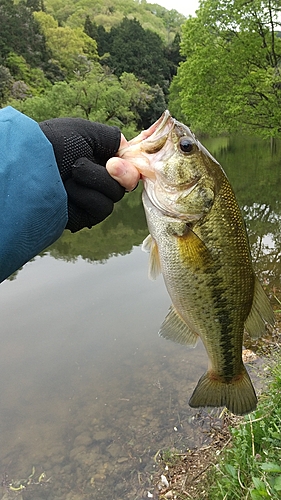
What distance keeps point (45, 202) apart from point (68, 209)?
A: 0.28m

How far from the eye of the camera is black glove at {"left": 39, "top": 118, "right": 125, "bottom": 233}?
1.89m

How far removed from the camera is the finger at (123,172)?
1.98m

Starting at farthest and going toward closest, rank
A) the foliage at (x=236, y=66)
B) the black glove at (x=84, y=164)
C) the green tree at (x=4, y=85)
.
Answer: the green tree at (x=4, y=85) → the foliage at (x=236, y=66) → the black glove at (x=84, y=164)

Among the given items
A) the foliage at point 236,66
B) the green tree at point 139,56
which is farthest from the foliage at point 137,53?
the foliage at point 236,66

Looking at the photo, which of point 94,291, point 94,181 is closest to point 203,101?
point 94,291

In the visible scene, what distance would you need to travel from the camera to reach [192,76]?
20.3 m

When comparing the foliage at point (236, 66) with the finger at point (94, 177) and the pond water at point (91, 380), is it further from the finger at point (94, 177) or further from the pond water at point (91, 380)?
the finger at point (94, 177)

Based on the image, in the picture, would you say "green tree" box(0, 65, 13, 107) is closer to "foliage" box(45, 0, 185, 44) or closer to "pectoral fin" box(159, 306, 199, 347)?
"pectoral fin" box(159, 306, 199, 347)

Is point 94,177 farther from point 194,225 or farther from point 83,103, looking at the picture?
point 83,103

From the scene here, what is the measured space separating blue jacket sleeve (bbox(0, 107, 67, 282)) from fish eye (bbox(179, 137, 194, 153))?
726 mm

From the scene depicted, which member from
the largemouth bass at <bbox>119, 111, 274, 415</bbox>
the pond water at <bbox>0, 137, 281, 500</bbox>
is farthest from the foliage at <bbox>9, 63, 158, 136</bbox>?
the largemouth bass at <bbox>119, 111, 274, 415</bbox>

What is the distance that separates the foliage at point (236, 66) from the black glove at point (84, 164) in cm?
1724

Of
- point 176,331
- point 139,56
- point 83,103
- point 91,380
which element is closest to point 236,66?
point 83,103

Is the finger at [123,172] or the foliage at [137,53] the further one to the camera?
the foliage at [137,53]
